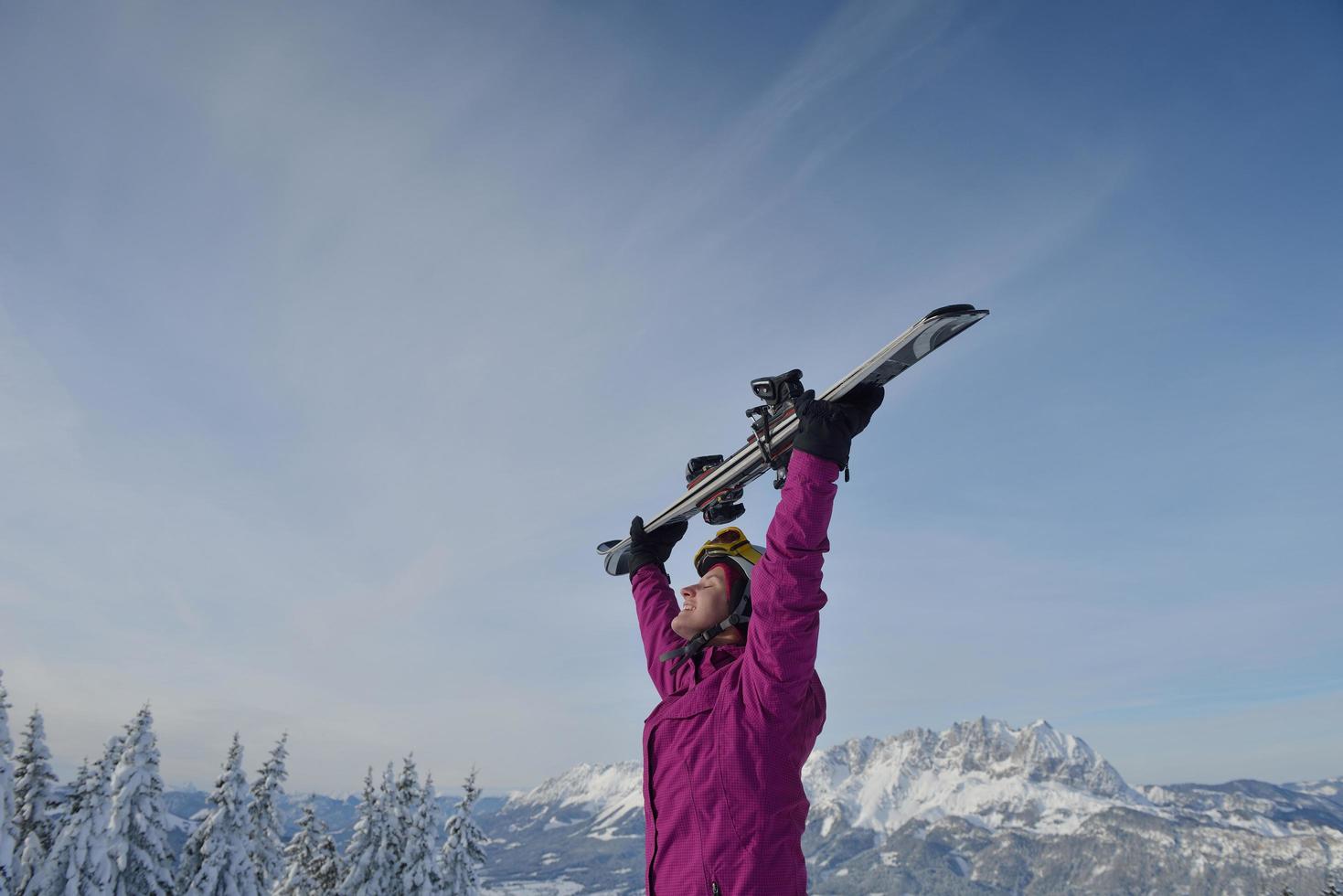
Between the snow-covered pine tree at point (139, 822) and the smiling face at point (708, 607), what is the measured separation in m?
26.7

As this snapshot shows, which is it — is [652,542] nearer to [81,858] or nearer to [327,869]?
[81,858]

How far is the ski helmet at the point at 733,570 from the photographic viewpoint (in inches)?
158

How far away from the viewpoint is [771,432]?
4566mm

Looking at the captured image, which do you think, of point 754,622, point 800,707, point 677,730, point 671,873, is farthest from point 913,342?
point 671,873

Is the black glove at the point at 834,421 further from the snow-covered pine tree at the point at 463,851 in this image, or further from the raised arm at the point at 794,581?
the snow-covered pine tree at the point at 463,851

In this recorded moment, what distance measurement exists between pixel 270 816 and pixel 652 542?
2937 centimetres

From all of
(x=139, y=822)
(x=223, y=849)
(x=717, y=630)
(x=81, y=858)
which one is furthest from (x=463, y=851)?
(x=717, y=630)

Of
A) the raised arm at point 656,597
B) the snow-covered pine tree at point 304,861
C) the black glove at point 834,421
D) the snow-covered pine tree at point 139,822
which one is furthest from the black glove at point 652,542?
the snow-covered pine tree at point 304,861

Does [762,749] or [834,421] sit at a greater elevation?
[834,421]

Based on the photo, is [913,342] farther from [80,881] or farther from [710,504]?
[80,881]

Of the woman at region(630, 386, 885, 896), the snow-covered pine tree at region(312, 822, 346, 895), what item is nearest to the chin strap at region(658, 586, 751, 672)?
the woman at region(630, 386, 885, 896)

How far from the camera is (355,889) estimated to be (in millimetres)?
25156

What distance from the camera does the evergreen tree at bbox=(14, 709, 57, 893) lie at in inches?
950

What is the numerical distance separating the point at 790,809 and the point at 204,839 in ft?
94.7
